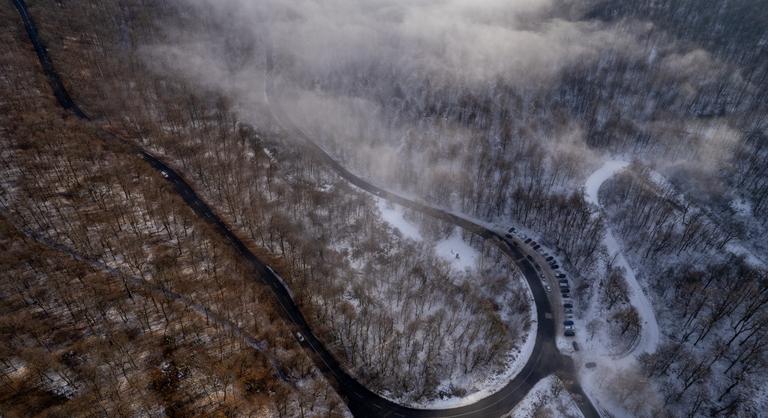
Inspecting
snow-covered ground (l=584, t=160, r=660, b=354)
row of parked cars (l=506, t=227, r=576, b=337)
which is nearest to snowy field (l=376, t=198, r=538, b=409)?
row of parked cars (l=506, t=227, r=576, b=337)

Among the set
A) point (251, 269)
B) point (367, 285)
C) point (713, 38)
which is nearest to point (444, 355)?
point (367, 285)

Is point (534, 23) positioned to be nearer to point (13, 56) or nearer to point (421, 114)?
point (421, 114)

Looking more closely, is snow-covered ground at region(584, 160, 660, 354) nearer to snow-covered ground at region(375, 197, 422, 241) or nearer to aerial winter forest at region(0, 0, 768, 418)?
aerial winter forest at region(0, 0, 768, 418)

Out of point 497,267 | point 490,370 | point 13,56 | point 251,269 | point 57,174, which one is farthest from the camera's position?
point 13,56

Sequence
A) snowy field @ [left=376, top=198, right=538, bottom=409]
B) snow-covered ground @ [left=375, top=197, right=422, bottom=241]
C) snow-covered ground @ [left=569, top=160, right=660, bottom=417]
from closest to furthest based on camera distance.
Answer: snow-covered ground @ [left=569, top=160, right=660, bottom=417]
snowy field @ [left=376, top=198, right=538, bottom=409]
snow-covered ground @ [left=375, top=197, right=422, bottom=241]

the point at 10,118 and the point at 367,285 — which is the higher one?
the point at 10,118
